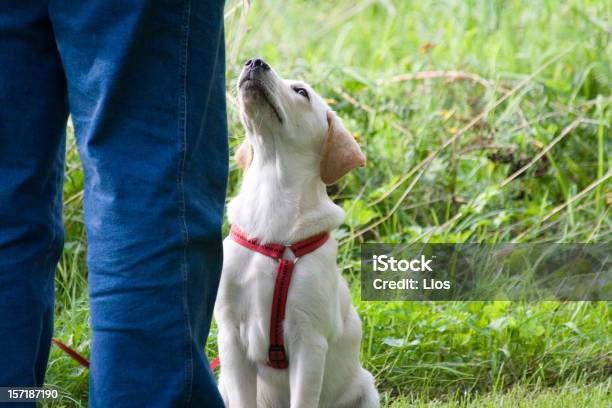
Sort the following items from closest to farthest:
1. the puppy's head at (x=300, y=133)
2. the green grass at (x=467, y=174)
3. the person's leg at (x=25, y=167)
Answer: the person's leg at (x=25, y=167)
the puppy's head at (x=300, y=133)
the green grass at (x=467, y=174)

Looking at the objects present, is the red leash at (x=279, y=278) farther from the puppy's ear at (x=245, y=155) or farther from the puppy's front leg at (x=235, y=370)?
the puppy's ear at (x=245, y=155)

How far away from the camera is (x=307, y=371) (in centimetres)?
294

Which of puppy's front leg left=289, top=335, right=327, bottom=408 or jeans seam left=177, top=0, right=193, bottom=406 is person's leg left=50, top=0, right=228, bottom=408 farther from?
puppy's front leg left=289, top=335, right=327, bottom=408

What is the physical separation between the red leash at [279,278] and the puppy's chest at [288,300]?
14 millimetres

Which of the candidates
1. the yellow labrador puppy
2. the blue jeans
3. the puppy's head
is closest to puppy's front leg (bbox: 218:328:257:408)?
the yellow labrador puppy

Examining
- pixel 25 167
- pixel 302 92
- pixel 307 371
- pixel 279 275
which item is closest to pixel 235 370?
pixel 307 371

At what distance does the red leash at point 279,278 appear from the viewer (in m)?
2.95

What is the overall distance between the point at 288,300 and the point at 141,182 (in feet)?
3.58

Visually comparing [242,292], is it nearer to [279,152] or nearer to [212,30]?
[279,152]

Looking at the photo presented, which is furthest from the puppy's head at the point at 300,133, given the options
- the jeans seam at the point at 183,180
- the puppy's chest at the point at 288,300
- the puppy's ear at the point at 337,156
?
the jeans seam at the point at 183,180

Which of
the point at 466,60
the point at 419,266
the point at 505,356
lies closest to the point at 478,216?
the point at 419,266

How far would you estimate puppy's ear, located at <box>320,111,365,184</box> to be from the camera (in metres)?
3.16

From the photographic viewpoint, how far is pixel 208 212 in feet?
6.81

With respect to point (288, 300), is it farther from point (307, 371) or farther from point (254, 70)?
point (254, 70)
